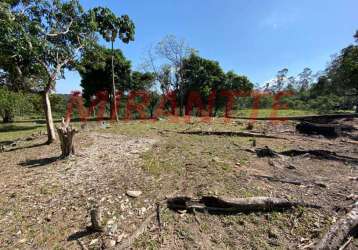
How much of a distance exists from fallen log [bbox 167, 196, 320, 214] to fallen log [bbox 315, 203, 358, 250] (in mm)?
496

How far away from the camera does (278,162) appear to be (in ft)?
19.9

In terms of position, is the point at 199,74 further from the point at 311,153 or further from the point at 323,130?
the point at 311,153

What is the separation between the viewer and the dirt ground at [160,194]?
10.3ft

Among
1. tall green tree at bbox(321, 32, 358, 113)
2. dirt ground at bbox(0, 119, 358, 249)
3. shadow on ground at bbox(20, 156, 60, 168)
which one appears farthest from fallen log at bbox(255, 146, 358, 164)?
tall green tree at bbox(321, 32, 358, 113)

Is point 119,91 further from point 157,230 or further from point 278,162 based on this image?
point 157,230

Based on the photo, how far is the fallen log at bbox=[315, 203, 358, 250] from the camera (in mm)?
2894

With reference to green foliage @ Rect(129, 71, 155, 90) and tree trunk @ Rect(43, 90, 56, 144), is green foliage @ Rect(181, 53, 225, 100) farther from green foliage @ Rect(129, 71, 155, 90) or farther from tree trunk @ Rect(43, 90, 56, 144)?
tree trunk @ Rect(43, 90, 56, 144)

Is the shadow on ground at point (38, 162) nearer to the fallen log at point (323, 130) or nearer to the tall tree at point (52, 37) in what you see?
the tall tree at point (52, 37)

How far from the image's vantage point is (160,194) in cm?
416

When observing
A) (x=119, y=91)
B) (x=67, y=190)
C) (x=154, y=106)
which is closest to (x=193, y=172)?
(x=67, y=190)

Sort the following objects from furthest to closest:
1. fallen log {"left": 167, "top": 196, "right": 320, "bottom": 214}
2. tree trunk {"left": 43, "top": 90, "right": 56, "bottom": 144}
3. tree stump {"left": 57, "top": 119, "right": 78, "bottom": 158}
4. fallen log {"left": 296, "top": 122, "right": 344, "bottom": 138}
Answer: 1. fallen log {"left": 296, "top": 122, "right": 344, "bottom": 138}
2. tree trunk {"left": 43, "top": 90, "right": 56, "bottom": 144}
3. tree stump {"left": 57, "top": 119, "right": 78, "bottom": 158}
4. fallen log {"left": 167, "top": 196, "right": 320, "bottom": 214}

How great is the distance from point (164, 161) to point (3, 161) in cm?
456

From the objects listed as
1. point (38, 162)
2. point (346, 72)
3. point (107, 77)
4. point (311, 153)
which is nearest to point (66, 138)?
point (38, 162)

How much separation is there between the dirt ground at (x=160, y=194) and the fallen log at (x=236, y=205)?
0.11 m
